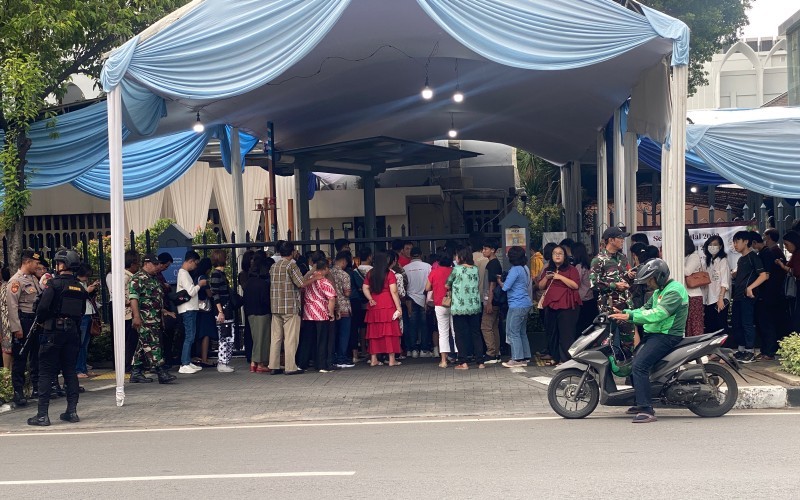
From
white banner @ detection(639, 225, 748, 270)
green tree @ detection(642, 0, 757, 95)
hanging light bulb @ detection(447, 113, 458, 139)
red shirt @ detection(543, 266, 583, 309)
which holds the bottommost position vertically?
red shirt @ detection(543, 266, 583, 309)

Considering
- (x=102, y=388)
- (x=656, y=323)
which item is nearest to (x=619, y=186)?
(x=656, y=323)

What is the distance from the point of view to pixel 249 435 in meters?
9.16

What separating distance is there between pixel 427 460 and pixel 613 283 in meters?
4.11

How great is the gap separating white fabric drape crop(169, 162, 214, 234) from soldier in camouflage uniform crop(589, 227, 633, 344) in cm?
1716

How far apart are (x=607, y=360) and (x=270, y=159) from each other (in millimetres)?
10287

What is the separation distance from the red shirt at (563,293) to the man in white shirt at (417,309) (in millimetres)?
2219

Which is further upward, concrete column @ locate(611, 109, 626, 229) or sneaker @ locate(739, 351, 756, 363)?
concrete column @ locate(611, 109, 626, 229)

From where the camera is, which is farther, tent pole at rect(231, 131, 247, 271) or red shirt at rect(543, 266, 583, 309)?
tent pole at rect(231, 131, 247, 271)

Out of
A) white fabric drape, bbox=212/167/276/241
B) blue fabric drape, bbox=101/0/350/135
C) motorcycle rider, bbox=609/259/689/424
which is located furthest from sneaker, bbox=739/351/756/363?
white fabric drape, bbox=212/167/276/241

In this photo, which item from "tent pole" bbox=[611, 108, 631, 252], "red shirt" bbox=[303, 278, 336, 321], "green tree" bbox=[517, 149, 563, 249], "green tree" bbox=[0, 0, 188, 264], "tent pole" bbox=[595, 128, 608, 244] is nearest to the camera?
"green tree" bbox=[0, 0, 188, 264]

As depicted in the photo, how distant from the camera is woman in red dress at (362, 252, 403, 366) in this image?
13.6m

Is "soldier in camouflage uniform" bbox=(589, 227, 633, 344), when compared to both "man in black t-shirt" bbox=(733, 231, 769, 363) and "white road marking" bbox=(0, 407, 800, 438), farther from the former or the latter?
"man in black t-shirt" bbox=(733, 231, 769, 363)

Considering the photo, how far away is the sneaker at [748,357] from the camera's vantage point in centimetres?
1266

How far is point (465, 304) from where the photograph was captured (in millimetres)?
13016
